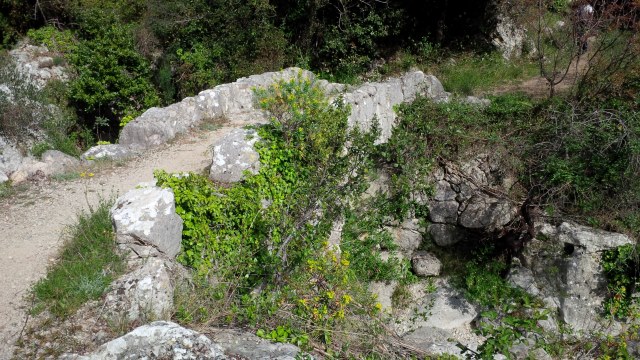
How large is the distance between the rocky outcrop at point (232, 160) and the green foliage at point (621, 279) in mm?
5657

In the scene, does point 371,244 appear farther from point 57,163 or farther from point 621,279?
point 57,163

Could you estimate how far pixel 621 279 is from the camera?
8.38 m

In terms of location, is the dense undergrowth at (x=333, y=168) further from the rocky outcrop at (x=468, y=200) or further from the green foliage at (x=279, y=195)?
the rocky outcrop at (x=468, y=200)

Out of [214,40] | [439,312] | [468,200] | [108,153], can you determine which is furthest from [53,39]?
[439,312]

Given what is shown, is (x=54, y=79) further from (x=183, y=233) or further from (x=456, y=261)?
(x=456, y=261)

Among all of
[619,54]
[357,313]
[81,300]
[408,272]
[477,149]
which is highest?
[619,54]

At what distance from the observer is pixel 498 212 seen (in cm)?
962

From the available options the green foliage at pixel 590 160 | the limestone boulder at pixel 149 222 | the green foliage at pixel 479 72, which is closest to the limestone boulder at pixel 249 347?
the limestone boulder at pixel 149 222

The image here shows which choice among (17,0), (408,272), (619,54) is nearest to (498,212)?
(408,272)

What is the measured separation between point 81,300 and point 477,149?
287 inches

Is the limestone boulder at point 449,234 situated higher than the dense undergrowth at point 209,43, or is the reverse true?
the dense undergrowth at point 209,43

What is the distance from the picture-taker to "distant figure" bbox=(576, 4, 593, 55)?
10.4m

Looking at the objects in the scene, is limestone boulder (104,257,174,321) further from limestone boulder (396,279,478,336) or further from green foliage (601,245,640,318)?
green foliage (601,245,640,318)

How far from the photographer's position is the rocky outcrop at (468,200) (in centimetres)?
965
